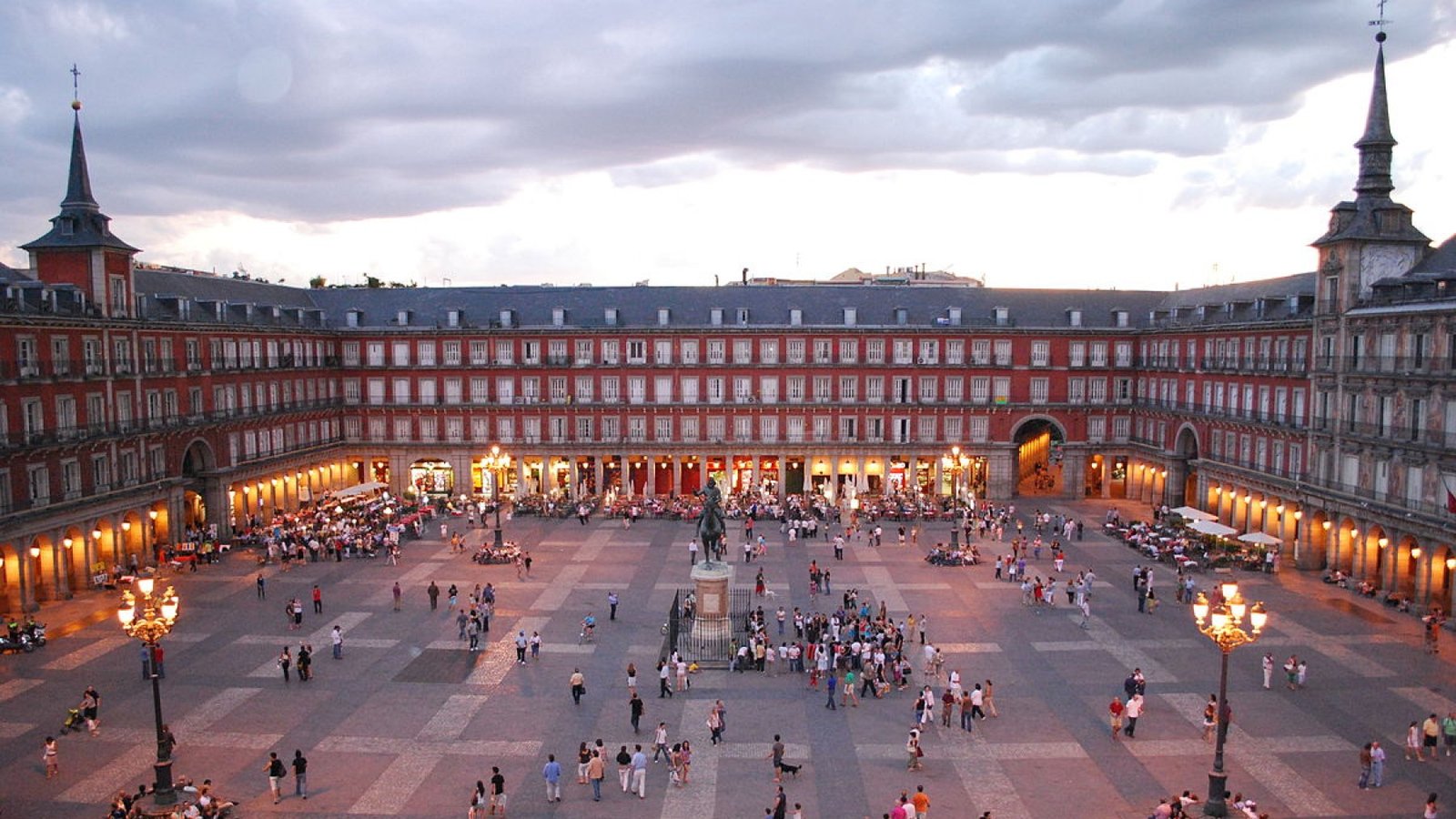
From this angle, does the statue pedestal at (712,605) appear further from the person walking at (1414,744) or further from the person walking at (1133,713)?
the person walking at (1414,744)

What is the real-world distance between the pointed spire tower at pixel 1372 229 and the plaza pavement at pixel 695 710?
16132 mm

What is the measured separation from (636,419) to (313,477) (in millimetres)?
23873

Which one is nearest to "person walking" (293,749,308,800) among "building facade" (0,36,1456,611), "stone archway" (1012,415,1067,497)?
"building facade" (0,36,1456,611)

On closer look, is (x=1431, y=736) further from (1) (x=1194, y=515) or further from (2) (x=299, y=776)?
(2) (x=299, y=776)

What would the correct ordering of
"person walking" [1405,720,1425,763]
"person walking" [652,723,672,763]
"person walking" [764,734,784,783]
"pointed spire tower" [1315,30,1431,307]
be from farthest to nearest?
"pointed spire tower" [1315,30,1431,307] < "person walking" [1405,720,1425,763] < "person walking" [652,723,672,763] < "person walking" [764,734,784,783]

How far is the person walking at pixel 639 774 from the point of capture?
83.3 feet

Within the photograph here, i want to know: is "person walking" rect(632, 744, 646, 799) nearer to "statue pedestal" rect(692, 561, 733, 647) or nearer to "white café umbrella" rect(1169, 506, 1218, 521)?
"statue pedestal" rect(692, 561, 733, 647)

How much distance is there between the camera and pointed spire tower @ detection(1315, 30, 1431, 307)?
4769cm

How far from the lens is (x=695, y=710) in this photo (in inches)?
1227

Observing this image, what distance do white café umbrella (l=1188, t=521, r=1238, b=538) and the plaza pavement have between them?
5.18 m

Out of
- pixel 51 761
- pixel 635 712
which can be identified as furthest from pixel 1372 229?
pixel 51 761

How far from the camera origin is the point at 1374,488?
1821 inches

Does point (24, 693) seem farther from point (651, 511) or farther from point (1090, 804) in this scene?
point (651, 511)

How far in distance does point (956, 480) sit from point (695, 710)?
139 ft
